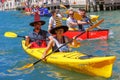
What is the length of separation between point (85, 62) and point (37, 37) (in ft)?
12.3

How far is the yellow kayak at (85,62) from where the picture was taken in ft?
28.6

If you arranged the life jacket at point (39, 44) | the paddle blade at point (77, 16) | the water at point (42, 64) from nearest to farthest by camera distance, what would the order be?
the water at point (42, 64)
the life jacket at point (39, 44)
the paddle blade at point (77, 16)

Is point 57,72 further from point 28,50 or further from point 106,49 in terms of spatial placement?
point 106,49

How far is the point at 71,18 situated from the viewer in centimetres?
1628

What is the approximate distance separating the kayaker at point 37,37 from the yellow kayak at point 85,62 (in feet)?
6.03

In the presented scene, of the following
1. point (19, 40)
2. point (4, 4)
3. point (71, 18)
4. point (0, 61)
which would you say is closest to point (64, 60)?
point (0, 61)

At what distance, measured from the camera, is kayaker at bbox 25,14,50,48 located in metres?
12.2

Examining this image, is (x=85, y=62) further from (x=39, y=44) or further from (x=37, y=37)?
(x=39, y=44)

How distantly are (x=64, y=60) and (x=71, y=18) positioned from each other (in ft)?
21.8

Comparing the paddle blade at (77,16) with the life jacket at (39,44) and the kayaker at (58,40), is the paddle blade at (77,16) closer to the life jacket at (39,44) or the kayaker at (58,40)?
the life jacket at (39,44)

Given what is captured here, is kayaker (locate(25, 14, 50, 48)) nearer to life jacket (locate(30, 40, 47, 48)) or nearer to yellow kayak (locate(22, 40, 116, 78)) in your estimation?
life jacket (locate(30, 40, 47, 48))

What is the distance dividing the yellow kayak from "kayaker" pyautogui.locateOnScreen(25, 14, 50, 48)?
1.84 meters

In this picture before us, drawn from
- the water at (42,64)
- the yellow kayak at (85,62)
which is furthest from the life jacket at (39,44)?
the yellow kayak at (85,62)

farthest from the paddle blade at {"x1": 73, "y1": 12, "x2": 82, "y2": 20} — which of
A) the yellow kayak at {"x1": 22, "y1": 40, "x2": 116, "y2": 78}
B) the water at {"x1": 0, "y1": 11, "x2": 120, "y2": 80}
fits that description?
the yellow kayak at {"x1": 22, "y1": 40, "x2": 116, "y2": 78}
